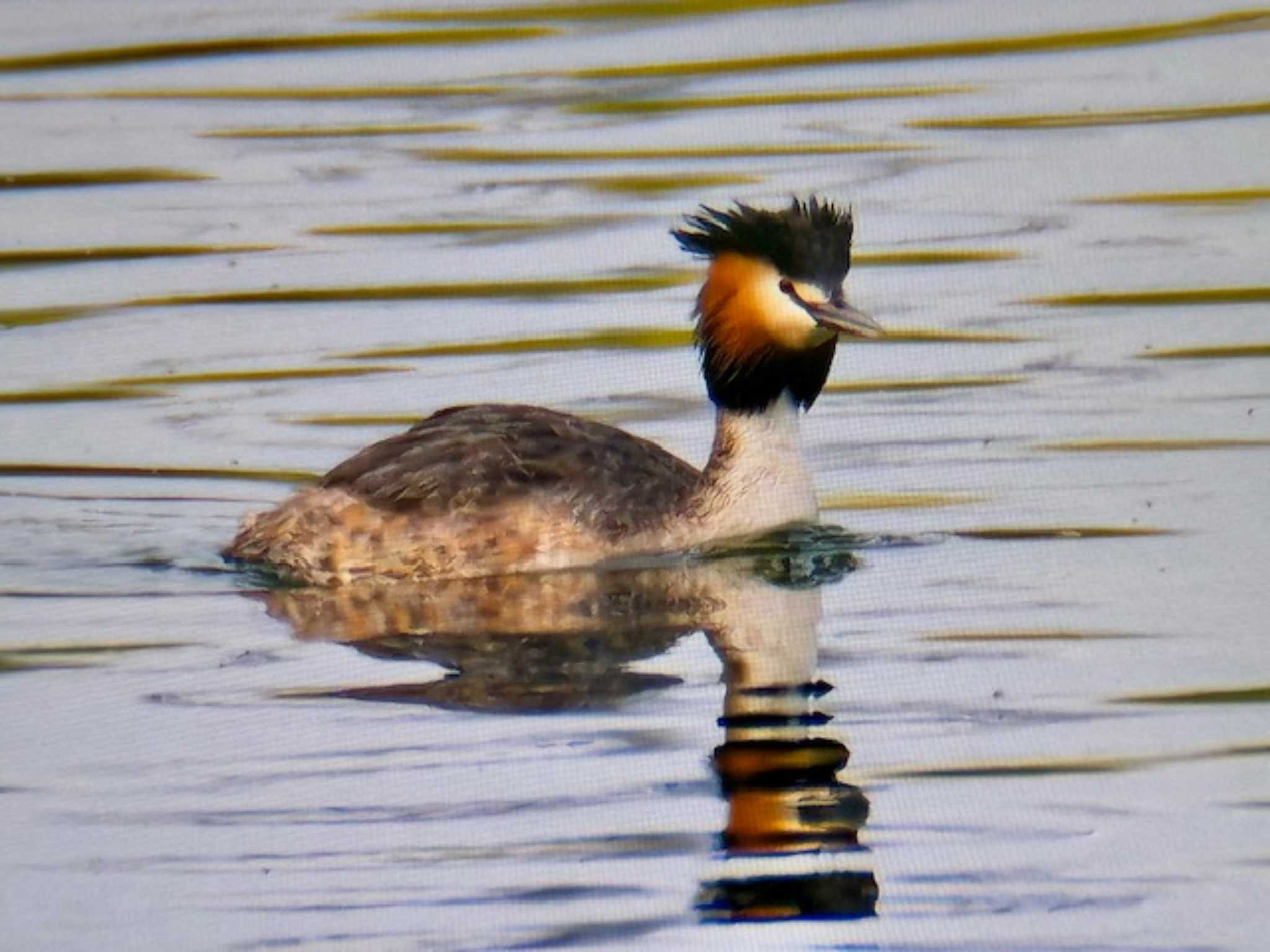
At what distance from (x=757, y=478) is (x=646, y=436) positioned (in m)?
1.80

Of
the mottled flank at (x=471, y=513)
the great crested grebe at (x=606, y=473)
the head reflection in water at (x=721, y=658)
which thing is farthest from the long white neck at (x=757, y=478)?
the mottled flank at (x=471, y=513)

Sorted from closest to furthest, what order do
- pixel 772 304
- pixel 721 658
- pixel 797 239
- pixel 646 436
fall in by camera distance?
pixel 721 658, pixel 797 239, pixel 772 304, pixel 646 436

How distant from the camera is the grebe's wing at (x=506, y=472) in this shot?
36.5 ft

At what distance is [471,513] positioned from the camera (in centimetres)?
1112

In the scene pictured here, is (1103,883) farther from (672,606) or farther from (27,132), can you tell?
(27,132)

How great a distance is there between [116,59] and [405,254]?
167 inches

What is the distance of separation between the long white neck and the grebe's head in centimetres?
8

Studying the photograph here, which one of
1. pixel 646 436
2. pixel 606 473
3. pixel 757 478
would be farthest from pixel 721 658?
pixel 646 436

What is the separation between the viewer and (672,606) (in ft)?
34.5

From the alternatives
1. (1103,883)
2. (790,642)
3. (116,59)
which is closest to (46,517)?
(790,642)

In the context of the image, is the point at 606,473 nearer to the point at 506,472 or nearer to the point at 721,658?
the point at 506,472

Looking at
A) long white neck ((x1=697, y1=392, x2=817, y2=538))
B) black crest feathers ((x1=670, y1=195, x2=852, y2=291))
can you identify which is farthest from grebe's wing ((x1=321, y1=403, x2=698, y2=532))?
black crest feathers ((x1=670, y1=195, x2=852, y2=291))

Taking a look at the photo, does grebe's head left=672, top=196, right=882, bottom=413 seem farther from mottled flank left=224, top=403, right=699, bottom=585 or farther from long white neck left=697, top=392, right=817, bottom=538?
mottled flank left=224, top=403, right=699, bottom=585

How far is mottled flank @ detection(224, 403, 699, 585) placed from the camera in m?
11.1
